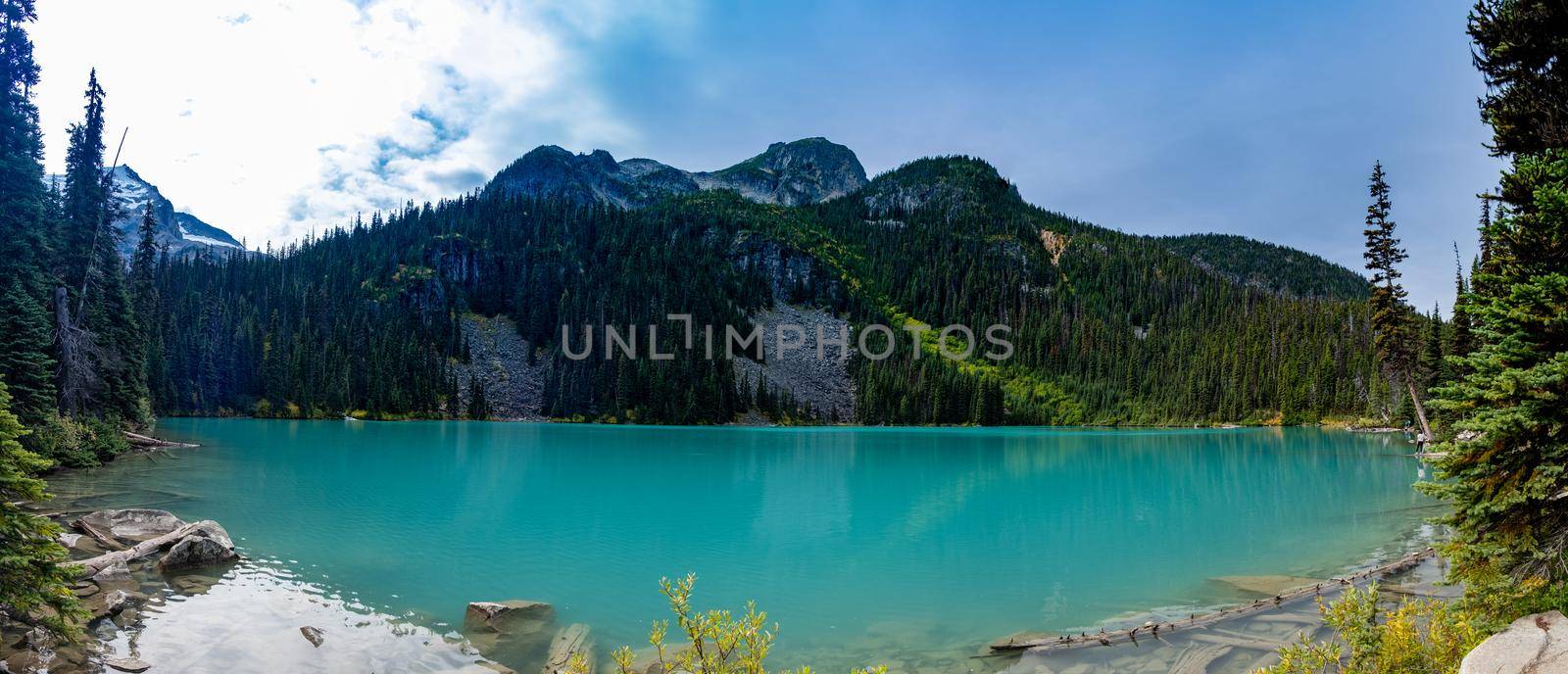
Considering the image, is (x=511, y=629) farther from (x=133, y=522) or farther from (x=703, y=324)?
(x=703, y=324)

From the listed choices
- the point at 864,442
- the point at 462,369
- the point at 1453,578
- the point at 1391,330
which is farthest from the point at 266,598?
the point at 462,369

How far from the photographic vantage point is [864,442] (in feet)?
251

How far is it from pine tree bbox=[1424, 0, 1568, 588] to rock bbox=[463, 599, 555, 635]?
14.0 m

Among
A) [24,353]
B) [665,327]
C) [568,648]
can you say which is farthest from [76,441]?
[665,327]

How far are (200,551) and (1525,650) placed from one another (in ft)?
74.4

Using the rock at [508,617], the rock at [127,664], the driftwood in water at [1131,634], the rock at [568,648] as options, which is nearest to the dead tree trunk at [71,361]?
the rock at [127,664]

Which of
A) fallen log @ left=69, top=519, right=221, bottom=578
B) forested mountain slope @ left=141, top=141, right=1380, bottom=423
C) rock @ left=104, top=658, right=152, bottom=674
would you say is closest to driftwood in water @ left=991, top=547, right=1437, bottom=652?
rock @ left=104, top=658, right=152, bottom=674

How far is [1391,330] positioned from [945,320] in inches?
5862

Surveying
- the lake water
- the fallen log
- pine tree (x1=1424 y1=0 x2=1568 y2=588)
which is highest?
pine tree (x1=1424 y1=0 x2=1568 y2=588)

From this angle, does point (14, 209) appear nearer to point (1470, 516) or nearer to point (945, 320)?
point (1470, 516)

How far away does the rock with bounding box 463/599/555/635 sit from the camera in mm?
12961

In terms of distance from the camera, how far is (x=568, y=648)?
12023mm

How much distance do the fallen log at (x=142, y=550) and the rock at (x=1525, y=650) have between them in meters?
21.4

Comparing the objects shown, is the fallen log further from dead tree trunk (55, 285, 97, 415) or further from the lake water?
dead tree trunk (55, 285, 97, 415)
